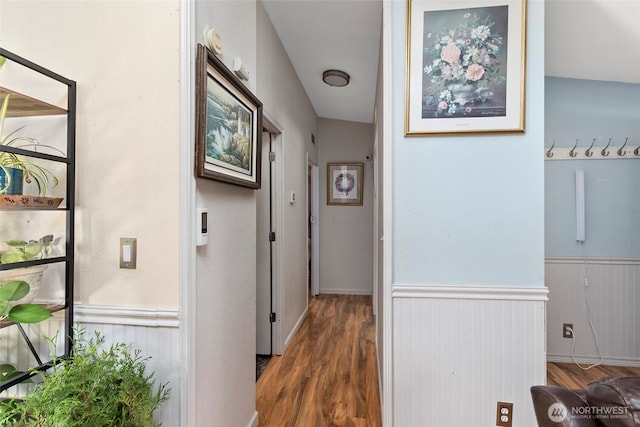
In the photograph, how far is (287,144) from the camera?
111 inches

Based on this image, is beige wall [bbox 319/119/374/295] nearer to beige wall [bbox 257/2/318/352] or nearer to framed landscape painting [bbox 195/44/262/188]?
beige wall [bbox 257/2/318/352]

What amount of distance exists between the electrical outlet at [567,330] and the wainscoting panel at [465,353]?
1.53 meters

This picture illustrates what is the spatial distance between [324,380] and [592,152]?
9.25 feet

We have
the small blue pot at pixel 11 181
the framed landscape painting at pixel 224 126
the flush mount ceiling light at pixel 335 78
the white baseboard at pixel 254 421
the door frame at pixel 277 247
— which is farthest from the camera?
the flush mount ceiling light at pixel 335 78

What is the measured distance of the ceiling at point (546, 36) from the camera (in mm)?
1876

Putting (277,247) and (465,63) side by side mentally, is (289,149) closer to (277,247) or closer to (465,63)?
(277,247)

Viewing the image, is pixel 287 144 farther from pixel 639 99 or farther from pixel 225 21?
pixel 639 99

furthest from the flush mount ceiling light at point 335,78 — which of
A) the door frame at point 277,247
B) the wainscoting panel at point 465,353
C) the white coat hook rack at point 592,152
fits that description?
the wainscoting panel at point 465,353

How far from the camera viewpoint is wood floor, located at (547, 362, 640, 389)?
90.0 inches

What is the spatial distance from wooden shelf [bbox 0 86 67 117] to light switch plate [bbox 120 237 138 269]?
1.68 feet

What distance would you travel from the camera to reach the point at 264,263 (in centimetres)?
267

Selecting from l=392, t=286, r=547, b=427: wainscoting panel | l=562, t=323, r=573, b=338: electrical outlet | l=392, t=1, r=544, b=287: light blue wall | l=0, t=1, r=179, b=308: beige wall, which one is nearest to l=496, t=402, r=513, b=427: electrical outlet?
l=392, t=286, r=547, b=427: wainscoting panel

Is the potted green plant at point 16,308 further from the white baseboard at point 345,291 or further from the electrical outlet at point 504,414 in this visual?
the white baseboard at point 345,291

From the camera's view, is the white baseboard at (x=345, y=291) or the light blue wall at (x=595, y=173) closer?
the light blue wall at (x=595, y=173)
